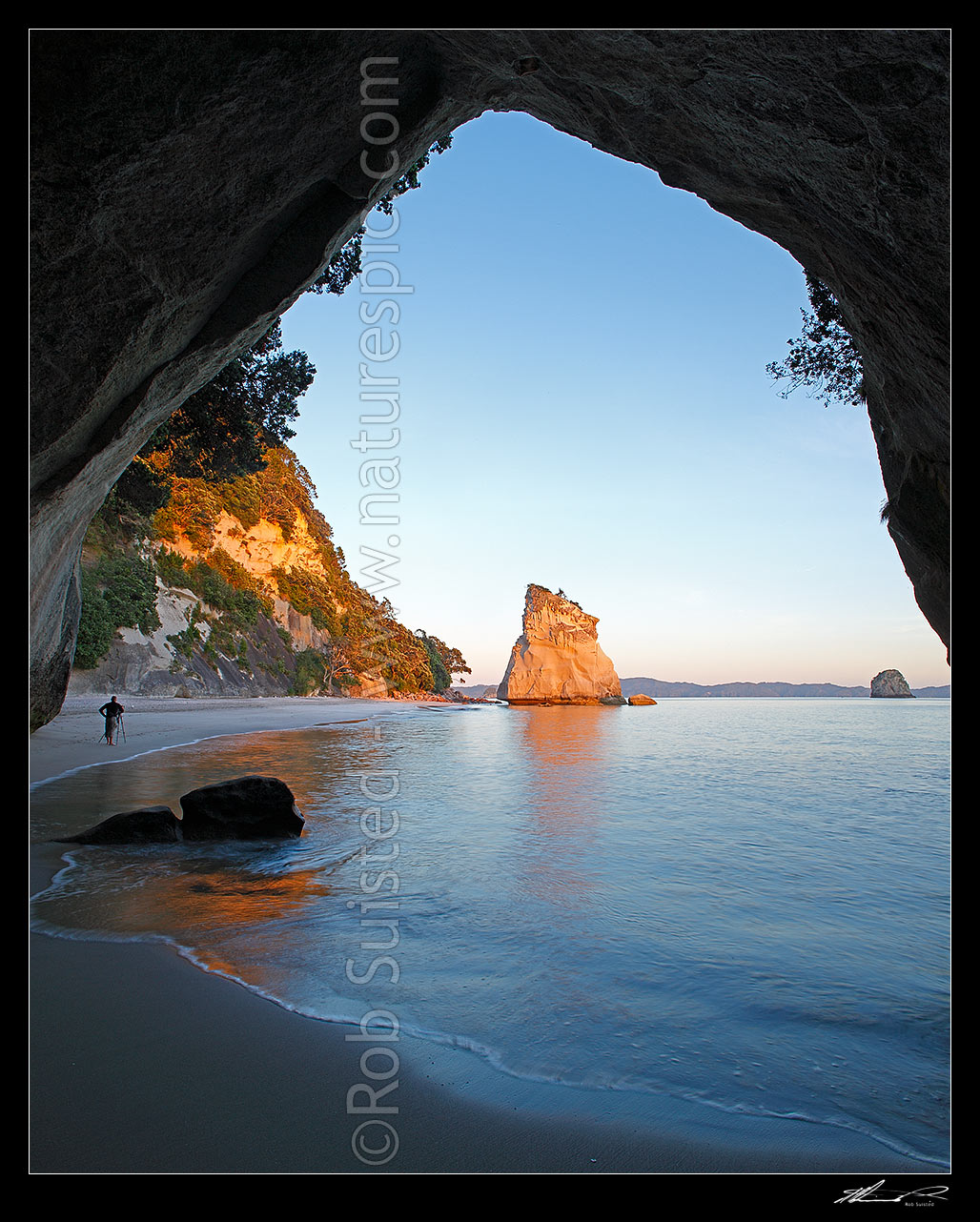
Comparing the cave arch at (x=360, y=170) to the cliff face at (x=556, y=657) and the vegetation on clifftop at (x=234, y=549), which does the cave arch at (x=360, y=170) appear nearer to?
the vegetation on clifftop at (x=234, y=549)

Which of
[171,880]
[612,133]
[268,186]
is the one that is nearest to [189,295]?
[268,186]

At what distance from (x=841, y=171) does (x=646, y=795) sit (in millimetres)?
12267

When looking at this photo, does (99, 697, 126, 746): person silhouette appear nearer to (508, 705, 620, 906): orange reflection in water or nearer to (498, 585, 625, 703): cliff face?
(508, 705, 620, 906): orange reflection in water

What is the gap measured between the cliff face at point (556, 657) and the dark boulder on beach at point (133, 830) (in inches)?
3129

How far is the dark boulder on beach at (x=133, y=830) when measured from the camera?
23.5 feet

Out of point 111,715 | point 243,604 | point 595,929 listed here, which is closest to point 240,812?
point 595,929

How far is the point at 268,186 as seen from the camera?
17.6 feet

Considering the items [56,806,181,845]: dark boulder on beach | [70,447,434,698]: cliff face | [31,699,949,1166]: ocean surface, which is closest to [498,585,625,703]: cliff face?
[70,447,434,698]: cliff face

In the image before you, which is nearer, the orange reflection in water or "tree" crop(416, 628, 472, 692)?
the orange reflection in water

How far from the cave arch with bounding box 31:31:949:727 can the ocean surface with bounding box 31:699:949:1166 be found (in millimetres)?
3196
